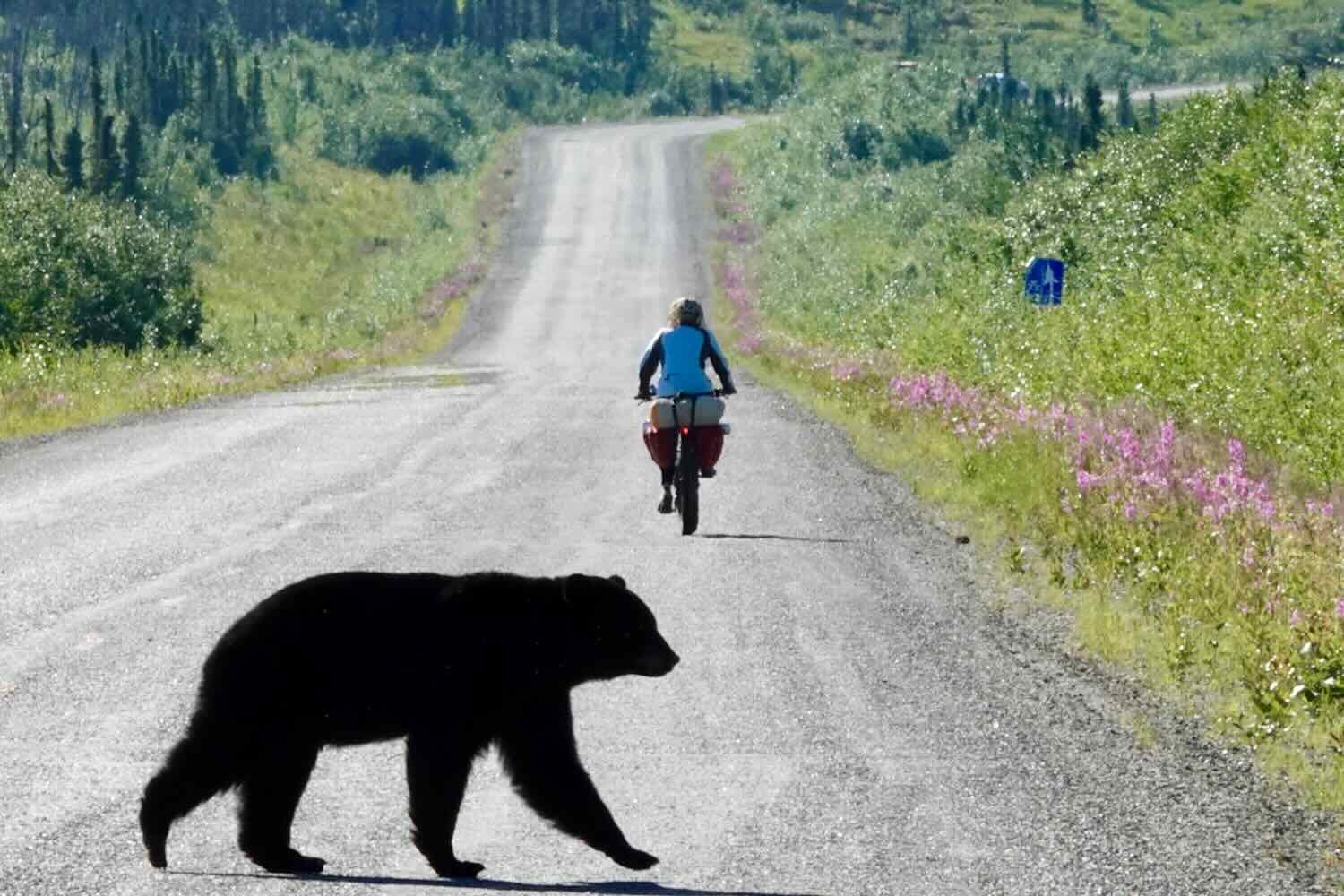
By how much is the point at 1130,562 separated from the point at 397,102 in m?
89.4

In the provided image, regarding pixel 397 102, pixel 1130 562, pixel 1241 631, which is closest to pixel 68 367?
pixel 1130 562

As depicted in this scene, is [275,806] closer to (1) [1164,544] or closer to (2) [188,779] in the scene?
(2) [188,779]

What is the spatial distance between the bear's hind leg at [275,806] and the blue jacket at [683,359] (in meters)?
10.8

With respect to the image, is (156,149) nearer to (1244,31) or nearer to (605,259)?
(605,259)

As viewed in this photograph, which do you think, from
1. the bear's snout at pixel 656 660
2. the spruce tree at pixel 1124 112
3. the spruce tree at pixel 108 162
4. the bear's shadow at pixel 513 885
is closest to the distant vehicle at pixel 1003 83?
the spruce tree at pixel 1124 112

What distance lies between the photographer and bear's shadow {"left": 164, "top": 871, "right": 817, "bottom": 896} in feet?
22.3

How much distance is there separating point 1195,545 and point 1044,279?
58.4 feet

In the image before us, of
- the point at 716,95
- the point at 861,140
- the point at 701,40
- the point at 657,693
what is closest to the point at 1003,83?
the point at 861,140

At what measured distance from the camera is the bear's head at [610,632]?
6.70 m

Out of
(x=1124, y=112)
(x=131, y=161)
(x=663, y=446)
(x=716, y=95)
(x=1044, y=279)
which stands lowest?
(x=716, y=95)

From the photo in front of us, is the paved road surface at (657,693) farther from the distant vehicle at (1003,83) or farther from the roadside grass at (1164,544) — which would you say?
the distant vehicle at (1003,83)

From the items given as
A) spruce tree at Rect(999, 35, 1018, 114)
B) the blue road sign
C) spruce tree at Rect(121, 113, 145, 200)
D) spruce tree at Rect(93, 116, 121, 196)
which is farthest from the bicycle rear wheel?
spruce tree at Rect(999, 35, 1018, 114)

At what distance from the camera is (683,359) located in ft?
57.7

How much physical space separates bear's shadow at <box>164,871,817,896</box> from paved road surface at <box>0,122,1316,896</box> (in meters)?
0.02
